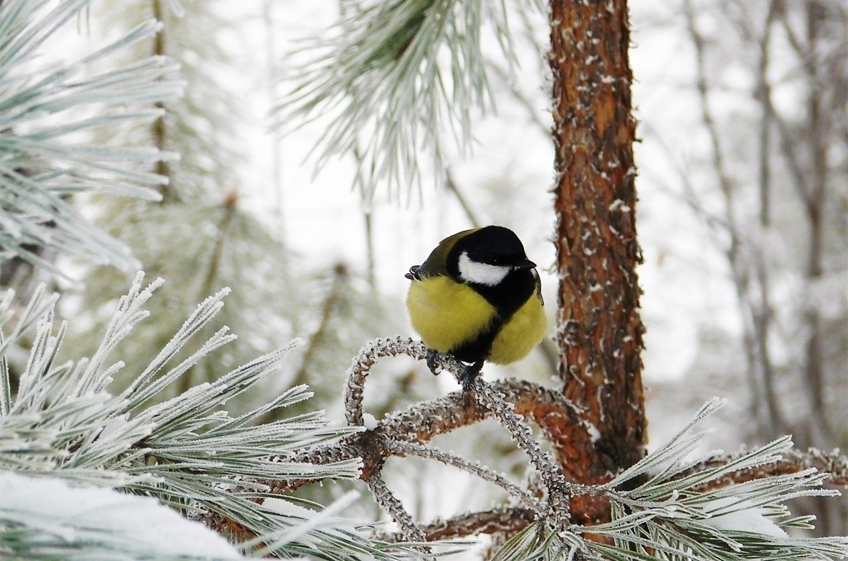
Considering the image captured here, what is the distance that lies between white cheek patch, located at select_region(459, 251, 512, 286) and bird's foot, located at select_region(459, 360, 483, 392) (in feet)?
0.40

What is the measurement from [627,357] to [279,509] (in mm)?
506

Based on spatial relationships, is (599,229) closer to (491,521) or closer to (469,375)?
(469,375)

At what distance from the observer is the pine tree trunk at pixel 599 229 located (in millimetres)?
970

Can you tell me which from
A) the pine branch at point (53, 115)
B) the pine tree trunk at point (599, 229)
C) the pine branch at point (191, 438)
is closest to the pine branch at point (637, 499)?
the pine branch at point (191, 438)

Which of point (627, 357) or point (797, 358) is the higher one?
point (797, 358)

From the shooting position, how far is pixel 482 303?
114 centimetres

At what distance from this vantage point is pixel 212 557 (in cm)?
41

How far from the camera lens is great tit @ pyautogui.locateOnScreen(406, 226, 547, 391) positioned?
1.13 metres

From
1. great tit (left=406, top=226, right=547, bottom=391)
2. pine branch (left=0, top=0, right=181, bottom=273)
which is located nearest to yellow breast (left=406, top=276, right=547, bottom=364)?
great tit (left=406, top=226, right=547, bottom=391)

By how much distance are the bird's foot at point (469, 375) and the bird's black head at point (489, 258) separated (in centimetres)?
13

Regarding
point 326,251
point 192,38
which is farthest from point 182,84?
point 192,38

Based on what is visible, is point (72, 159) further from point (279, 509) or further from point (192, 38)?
point (192, 38)

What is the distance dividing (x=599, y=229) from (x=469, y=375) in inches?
9.1

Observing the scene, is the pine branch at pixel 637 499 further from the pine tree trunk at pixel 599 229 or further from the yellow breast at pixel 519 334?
the yellow breast at pixel 519 334
